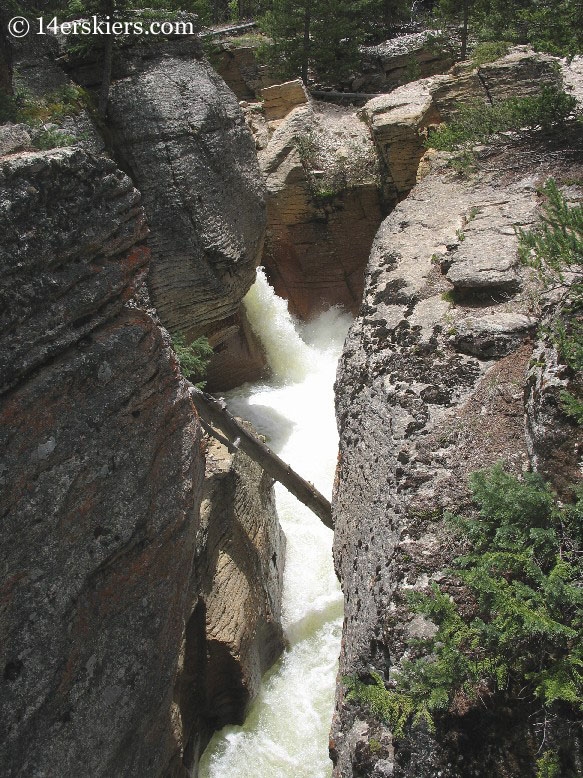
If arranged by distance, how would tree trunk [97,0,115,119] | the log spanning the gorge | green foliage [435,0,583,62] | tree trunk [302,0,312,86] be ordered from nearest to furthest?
green foliage [435,0,583,62], the log spanning the gorge, tree trunk [97,0,115,119], tree trunk [302,0,312,86]

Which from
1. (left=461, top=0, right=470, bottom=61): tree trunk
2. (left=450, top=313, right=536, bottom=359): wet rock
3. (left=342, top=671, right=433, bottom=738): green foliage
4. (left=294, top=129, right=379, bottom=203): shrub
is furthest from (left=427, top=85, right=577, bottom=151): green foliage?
(left=342, top=671, right=433, bottom=738): green foliage

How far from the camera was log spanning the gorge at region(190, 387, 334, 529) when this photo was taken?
10.1 m

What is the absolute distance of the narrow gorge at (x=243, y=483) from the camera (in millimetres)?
4242

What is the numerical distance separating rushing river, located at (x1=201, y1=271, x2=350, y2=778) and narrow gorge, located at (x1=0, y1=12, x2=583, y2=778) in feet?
0.14

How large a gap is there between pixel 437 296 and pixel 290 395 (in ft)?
29.8

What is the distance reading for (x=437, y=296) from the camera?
22.9 feet

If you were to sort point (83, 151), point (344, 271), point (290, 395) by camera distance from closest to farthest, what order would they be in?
point (83, 151) → point (290, 395) → point (344, 271)

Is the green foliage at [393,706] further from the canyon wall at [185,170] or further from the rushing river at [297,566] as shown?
the canyon wall at [185,170]

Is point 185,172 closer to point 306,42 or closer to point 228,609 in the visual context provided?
point 228,609

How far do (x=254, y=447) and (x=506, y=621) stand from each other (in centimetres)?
708

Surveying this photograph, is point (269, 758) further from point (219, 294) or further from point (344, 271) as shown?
point (344, 271)

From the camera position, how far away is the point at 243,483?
10312 millimetres

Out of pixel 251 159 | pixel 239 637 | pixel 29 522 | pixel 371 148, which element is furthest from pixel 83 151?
pixel 371 148

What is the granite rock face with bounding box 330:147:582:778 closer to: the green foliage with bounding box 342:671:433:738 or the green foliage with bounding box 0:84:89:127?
the green foliage with bounding box 342:671:433:738
